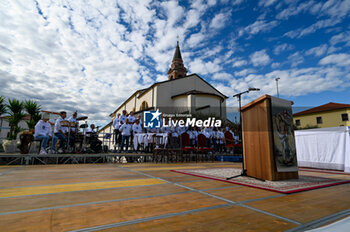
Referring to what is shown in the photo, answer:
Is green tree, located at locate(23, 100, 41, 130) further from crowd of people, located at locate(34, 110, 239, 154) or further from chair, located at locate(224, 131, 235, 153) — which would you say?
chair, located at locate(224, 131, 235, 153)

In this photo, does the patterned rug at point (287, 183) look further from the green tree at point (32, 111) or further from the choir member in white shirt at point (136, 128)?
the green tree at point (32, 111)

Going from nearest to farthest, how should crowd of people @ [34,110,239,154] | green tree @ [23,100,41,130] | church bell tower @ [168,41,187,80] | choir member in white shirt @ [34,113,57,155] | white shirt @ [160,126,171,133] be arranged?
1. choir member in white shirt @ [34,113,57,155]
2. crowd of people @ [34,110,239,154]
3. white shirt @ [160,126,171,133]
4. green tree @ [23,100,41,130]
5. church bell tower @ [168,41,187,80]

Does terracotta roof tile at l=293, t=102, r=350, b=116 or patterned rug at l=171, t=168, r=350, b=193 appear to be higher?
terracotta roof tile at l=293, t=102, r=350, b=116

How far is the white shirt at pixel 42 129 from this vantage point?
18.9 ft

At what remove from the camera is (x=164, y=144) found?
23.6ft

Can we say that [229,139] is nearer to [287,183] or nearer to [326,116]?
[287,183]

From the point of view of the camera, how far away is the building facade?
2789 cm

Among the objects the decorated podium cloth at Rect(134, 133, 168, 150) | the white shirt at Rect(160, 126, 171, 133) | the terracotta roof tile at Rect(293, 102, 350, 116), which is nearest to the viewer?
the decorated podium cloth at Rect(134, 133, 168, 150)

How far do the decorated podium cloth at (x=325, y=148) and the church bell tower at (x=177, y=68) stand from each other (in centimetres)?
2981

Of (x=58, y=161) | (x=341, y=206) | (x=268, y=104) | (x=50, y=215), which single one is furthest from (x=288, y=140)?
(x=58, y=161)

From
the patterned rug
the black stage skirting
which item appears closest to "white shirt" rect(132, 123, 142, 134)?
the black stage skirting

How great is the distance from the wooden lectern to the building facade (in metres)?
34.1

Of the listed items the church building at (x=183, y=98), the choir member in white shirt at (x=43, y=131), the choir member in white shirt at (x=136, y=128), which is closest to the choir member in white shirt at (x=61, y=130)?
the choir member in white shirt at (x=43, y=131)

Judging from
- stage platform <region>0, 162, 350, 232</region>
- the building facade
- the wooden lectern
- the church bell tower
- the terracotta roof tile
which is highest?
the church bell tower
